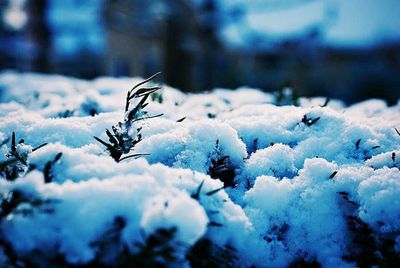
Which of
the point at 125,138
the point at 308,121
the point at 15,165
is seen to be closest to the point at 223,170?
the point at 125,138

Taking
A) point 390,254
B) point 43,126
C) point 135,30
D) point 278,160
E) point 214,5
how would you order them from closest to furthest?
point 390,254, point 278,160, point 43,126, point 214,5, point 135,30

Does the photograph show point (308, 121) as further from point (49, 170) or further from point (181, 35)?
point (181, 35)

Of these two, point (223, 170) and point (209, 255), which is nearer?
point (209, 255)

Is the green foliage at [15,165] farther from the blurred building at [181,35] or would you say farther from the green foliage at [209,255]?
the blurred building at [181,35]

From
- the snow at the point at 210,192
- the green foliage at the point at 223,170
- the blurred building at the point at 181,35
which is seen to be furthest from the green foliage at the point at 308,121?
the blurred building at the point at 181,35

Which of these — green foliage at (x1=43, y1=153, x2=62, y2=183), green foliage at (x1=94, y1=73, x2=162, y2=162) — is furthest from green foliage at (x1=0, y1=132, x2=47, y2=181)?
green foliage at (x1=94, y1=73, x2=162, y2=162)

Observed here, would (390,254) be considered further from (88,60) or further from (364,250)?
(88,60)

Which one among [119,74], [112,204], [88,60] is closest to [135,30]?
[119,74]

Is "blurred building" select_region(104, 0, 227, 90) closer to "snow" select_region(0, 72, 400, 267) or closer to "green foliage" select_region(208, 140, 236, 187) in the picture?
"snow" select_region(0, 72, 400, 267)
